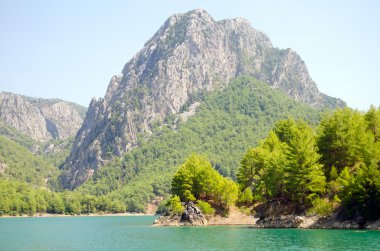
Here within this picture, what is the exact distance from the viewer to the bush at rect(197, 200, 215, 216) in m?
130

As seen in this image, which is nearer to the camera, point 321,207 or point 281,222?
point 321,207

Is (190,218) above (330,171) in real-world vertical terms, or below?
below

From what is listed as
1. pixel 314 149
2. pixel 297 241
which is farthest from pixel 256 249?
pixel 314 149

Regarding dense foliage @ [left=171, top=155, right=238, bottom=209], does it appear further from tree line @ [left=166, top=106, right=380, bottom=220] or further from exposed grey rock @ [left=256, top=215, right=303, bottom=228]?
exposed grey rock @ [left=256, top=215, right=303, bottom=228]

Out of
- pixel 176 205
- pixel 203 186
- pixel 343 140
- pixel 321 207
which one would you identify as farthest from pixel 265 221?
pixel 176 205

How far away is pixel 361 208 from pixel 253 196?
4401 centimetres

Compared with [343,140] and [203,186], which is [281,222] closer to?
[343,140]

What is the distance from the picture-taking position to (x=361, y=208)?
8919 centimetres

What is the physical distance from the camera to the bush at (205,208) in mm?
130125

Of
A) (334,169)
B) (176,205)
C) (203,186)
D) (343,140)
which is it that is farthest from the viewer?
(203,186)

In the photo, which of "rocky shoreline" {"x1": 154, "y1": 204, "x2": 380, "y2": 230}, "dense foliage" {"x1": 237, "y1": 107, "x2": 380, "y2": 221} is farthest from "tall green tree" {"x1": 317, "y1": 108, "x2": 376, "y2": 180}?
"rocky shoreline" {"x1": 154, "y1": 204, "x2": 380, "y2": 230}

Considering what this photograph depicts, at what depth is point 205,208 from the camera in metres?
130

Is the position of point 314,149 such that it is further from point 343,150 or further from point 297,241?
point 297,241

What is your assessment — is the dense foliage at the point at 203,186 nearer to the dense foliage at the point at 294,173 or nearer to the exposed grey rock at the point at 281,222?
the dense foliage at the point at 294,173
